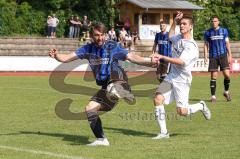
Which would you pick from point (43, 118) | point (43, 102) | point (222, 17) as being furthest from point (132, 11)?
point (43, 118)

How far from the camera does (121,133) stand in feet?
35.5

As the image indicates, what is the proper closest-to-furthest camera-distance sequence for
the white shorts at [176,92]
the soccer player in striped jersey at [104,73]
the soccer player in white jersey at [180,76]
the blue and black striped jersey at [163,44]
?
1. the soccer player in striped jersey at [104,73]
2. the soccer player in white jersey at [180,76]
3. the white shorts at [176,92]
4. the blue and black striped jersey at [163,44]

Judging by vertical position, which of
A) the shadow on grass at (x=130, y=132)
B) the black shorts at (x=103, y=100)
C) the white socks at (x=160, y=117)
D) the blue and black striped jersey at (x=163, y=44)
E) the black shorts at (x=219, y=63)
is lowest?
the shadow on grass at (x=130, y=132)

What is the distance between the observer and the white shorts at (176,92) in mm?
10148

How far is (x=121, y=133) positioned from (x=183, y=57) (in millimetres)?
1869

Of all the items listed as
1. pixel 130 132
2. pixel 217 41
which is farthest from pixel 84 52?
pixel 217 41

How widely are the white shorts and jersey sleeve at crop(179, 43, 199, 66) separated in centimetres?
46

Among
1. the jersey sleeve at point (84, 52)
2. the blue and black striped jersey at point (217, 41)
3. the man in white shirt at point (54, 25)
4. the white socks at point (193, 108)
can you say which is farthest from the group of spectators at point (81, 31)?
the jersey sleeve at point (84, 52)

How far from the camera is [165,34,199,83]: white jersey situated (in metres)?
9.87

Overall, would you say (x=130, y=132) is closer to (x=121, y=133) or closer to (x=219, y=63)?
(x=121, y=133)

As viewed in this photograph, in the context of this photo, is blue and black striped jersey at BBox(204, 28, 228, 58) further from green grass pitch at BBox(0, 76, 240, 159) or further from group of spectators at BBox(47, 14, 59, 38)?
group of spectators at BBox(47, 14, 59, 38)

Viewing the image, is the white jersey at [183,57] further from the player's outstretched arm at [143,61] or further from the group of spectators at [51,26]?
the group of spectators at [51,26]

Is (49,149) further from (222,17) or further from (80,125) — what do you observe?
(222,17)

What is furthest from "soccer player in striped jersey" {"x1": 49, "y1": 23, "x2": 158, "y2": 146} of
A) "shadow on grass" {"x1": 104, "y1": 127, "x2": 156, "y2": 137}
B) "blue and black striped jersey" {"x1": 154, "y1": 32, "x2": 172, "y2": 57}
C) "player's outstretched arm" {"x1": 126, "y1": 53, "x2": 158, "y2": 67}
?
"blue and black striped jersey" {"x1": 154, "y1": 32, "x2": 172, "y2": 57}
